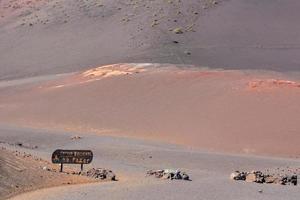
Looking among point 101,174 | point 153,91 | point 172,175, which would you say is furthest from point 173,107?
point 101,174

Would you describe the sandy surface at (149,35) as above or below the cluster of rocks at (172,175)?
above

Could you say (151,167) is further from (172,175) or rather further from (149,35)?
(149,35)

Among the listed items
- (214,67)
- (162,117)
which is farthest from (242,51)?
(162,117)

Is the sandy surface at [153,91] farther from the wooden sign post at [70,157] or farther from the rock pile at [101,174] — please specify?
the wooden sign post at [70,157]

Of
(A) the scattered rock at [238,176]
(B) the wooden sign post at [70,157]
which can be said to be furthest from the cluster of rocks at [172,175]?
(B) the wooden sign post at [70,157]

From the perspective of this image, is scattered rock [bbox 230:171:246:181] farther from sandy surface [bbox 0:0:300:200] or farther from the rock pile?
the rock pile

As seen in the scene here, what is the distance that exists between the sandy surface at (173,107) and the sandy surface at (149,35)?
592 cm

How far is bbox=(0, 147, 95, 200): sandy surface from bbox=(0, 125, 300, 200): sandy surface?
435mm

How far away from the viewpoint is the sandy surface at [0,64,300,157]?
27469 mm

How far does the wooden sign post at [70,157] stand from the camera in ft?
58.3

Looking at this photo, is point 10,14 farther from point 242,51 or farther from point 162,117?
point 162,117

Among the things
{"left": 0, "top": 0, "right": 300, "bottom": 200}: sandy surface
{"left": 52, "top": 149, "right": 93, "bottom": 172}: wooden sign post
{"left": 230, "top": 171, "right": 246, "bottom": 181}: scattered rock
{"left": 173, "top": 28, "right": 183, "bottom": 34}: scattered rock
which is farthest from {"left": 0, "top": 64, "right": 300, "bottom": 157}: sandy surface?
{"left": 173, "top": 28, "right": 183, "bottom": 34}: scattered rock

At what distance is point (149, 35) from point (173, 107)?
18.8 metres

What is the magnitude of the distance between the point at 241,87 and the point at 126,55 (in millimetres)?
14885
